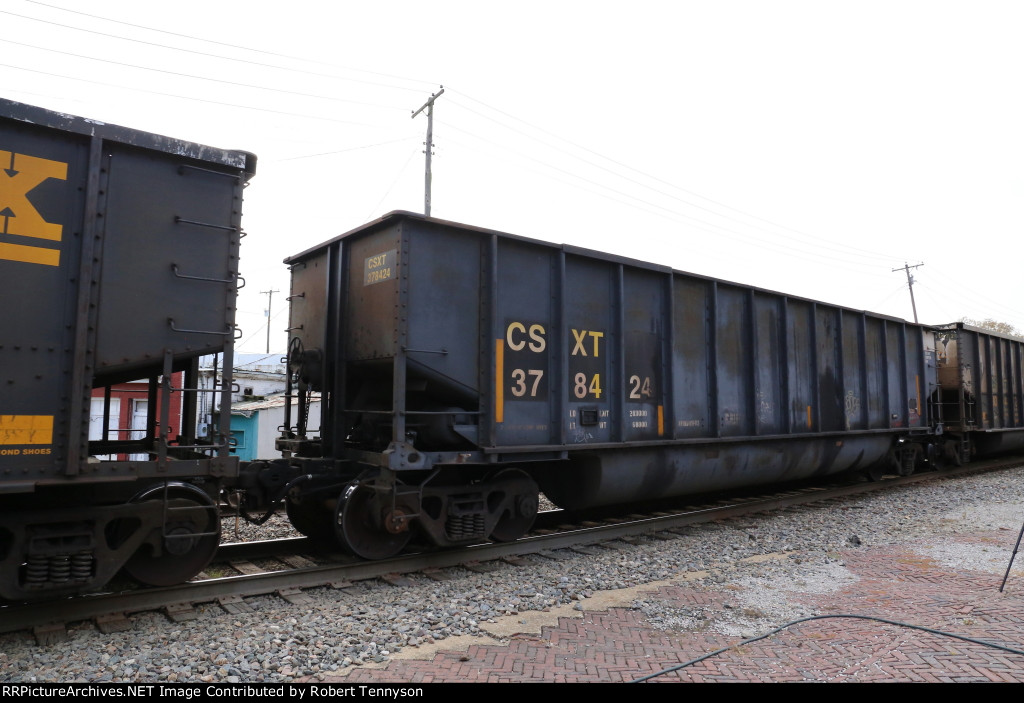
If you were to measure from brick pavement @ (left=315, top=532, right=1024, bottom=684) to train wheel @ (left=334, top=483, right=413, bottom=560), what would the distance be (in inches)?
75.8

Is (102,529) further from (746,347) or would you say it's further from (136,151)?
(746,347)

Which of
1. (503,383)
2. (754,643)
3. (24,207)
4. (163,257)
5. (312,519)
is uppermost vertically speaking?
(24,207)

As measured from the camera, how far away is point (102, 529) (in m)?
4.94

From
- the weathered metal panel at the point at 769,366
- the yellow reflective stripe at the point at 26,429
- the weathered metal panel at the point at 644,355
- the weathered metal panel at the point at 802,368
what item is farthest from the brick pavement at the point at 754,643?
the weathered metal panel at the point at 802,368

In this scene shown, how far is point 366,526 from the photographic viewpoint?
6.81m

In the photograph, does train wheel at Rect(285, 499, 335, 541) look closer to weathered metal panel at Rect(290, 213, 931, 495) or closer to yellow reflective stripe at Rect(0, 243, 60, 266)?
weathered metal panel at Rect(290, 213, 931, 495)

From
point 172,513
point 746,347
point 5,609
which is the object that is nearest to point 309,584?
point 172,513

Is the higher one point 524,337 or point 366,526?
point 524,337

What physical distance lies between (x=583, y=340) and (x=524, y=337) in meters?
0.99

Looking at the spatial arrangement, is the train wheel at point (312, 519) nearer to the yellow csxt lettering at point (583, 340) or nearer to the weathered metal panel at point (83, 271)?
the weathered metal panel at point (83, 271)

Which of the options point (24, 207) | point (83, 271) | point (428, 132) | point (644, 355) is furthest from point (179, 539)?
point (428, 132)

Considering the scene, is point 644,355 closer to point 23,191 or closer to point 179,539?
point 179,539

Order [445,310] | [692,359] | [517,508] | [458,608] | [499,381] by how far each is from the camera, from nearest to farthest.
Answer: [458,608] < [445,310] < [499,381] < [517,508] < [692,359]

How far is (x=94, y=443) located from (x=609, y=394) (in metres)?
5.94
